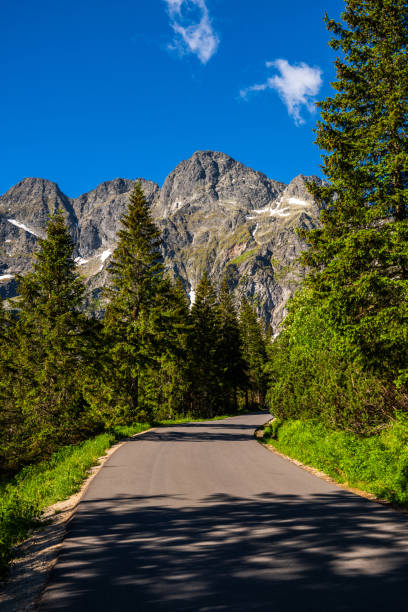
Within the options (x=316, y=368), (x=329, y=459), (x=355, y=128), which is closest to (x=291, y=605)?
(x=329, y=459)

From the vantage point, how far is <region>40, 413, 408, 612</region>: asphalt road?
374 centimetres

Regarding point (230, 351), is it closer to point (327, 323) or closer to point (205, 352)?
point (205, 352)

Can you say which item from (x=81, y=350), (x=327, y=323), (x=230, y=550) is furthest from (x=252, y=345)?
(x=230, y=550)

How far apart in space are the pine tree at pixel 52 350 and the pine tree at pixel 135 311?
11.4 ft

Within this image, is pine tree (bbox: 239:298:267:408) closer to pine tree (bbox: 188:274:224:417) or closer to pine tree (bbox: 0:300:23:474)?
pine tree (bbox: 188:274:224:417)

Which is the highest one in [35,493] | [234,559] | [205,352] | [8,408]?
[205,352]

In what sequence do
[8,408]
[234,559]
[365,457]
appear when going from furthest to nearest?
[8,408], [365,457], [234,559]

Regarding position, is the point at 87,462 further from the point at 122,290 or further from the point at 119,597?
the point at 122,290

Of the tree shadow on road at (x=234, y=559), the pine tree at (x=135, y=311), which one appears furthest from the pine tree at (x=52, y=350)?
the tree shadow on road at (x=234, y=559)

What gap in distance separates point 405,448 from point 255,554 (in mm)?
5850

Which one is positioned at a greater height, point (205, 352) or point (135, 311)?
point (135, 311)

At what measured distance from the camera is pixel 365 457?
929 centimetres

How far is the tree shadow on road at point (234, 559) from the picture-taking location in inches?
146

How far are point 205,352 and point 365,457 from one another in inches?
1277
